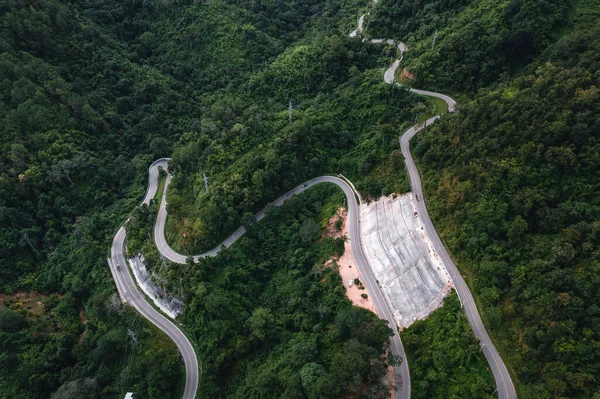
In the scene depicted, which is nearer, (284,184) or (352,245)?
(352,245)

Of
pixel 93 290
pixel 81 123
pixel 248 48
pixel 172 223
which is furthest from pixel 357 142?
pixel 81 123

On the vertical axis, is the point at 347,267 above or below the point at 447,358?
above

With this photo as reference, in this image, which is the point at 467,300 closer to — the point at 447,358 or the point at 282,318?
the point at 447,358

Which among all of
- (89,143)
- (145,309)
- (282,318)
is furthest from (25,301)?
(282,318)

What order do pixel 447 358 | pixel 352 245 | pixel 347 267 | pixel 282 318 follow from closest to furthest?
pixel 447 358 < pixel 282 318 < pixel 347 267 < pixel 352 245

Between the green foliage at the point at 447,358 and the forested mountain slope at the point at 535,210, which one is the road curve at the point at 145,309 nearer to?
the green foliage at the point at 447,358

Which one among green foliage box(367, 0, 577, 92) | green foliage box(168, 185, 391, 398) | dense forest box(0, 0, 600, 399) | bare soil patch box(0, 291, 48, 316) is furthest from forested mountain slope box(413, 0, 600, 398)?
bare soil patch box(0, 291, 48, 316)

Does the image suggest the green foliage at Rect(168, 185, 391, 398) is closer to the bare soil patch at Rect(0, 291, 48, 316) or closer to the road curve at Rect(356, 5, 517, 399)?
the road curve at Rect(356, 5, 517, 399)
